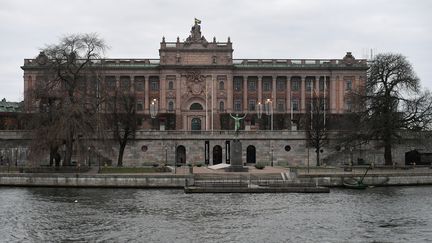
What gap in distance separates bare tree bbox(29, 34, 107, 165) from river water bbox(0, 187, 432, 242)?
8.72 metres

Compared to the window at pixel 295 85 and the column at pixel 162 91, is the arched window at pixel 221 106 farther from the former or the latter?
the window at pixel 295 85

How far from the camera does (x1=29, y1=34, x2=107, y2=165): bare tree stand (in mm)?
67062

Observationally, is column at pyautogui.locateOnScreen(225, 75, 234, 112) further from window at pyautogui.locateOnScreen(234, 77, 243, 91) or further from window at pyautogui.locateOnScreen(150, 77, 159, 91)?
window at pyautogui.locateOnScreen(150, 77, 159, 91)

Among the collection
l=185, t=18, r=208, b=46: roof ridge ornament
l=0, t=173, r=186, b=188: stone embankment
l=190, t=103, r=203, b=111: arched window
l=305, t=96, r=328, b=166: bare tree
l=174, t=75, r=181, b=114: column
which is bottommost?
l=0, t=173, r=186, b=188: stone embankment

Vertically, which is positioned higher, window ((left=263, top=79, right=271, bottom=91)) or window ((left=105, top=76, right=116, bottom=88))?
window ((left=263, top=79, right=271, bottom=91))

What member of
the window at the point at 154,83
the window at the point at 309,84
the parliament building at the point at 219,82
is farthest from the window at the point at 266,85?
the window at the point at 154,83

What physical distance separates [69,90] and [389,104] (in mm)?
37552

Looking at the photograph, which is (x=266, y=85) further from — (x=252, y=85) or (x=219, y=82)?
(x=219, y=82)

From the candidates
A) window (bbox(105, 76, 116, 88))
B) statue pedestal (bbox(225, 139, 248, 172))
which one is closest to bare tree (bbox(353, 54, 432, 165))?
statue pedestal (bbox(225, 139, 248, 172))

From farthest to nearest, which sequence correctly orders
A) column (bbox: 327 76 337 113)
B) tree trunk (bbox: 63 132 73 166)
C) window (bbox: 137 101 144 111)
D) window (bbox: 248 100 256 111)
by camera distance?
window (bbox: 248 100 256 111)
column (bbox: 327 76 337 113)
window (bbox: 137 101 144 111)
tree trunk (bbox: 63 132 73 166)

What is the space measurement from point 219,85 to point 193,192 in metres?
71.3

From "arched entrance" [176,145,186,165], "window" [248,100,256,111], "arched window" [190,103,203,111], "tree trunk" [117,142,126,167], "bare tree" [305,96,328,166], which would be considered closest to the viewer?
"tree trunk" [117,142,126,167]

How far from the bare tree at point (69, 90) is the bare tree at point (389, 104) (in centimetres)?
3212

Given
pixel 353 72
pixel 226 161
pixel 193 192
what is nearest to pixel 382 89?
pixel 226 161
